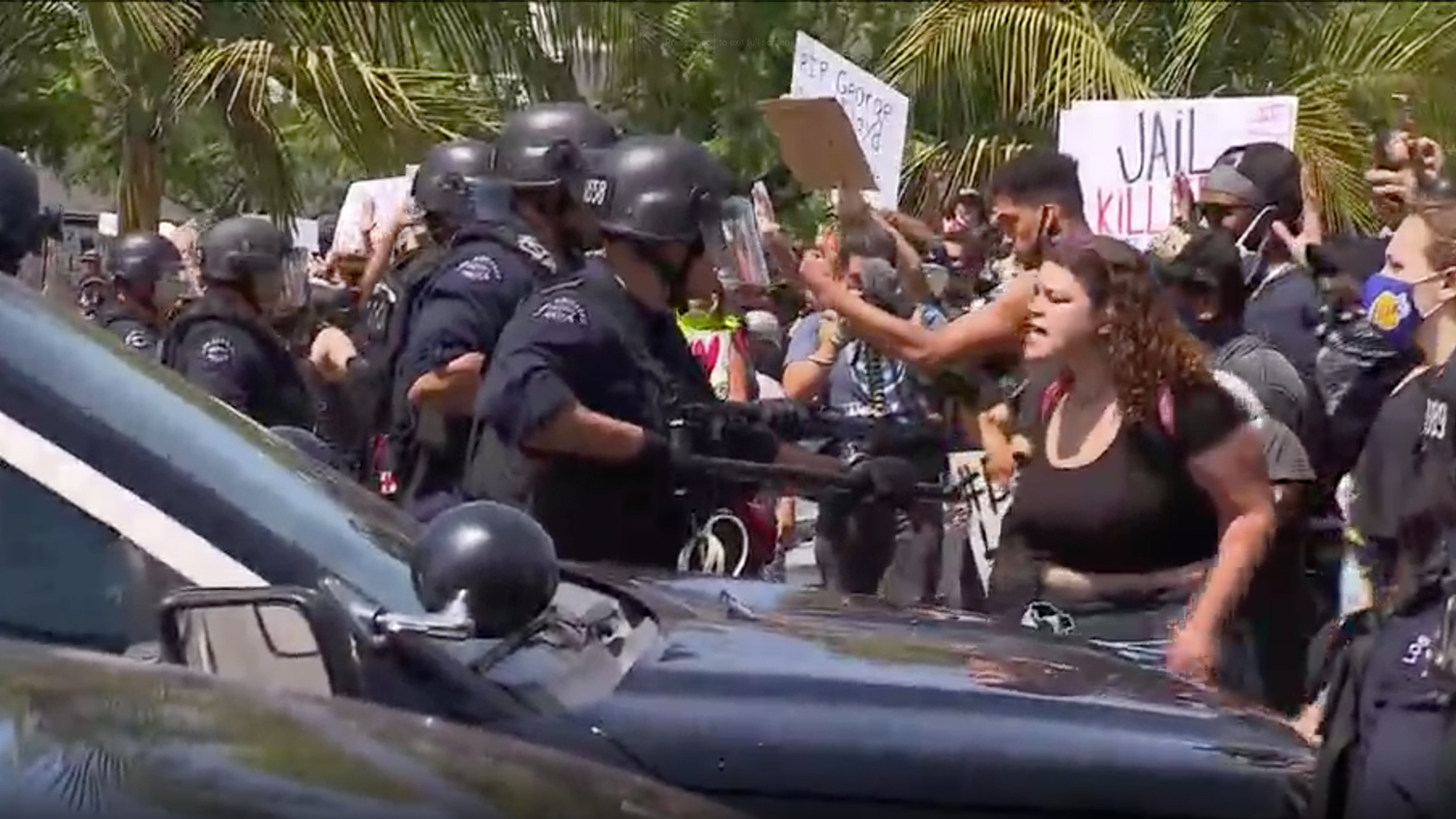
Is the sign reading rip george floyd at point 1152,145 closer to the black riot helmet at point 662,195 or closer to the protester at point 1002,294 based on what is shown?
the protester at point 1002,294

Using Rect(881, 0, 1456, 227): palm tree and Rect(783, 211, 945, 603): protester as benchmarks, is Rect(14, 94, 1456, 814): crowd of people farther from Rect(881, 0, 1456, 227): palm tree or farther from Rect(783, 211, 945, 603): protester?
Rect(881, 0, 1456, 227): palm tree

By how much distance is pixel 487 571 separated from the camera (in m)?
3.35

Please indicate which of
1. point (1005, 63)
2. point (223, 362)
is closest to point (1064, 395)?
point (223, 362)

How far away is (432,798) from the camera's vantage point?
232 cm

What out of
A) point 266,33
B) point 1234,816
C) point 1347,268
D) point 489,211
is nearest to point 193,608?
point 1234,816

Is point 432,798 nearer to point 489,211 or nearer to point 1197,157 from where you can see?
point 489,211

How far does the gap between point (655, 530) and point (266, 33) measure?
11.8 m

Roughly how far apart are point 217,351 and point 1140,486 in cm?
337

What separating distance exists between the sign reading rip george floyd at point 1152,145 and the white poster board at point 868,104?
28.7 inches

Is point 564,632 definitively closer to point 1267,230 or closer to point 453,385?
point 453,385

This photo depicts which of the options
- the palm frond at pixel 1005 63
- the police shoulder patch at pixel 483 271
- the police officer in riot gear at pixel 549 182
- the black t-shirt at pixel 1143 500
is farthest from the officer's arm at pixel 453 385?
the palm frond at pixel 1005 63

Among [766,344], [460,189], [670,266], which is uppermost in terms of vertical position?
[460,189]

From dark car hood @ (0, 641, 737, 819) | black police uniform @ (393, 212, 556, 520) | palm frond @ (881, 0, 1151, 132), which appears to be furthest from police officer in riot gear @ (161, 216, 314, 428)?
palm frond @ (881, 0, 1151, 132)

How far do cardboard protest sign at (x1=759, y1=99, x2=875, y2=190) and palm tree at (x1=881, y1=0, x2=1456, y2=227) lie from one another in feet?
21.9
